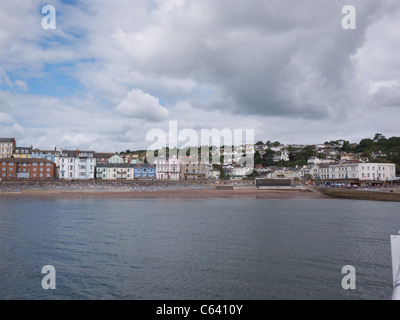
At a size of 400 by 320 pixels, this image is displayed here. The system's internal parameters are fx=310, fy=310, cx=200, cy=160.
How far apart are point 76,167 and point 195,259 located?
8665 cm

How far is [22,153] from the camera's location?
10356 cm

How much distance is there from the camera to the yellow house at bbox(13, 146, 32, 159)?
338ft

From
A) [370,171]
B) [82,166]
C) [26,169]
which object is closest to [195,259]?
[26,169]

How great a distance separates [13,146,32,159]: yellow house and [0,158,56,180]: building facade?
17.7 m

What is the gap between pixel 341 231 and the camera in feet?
79.4

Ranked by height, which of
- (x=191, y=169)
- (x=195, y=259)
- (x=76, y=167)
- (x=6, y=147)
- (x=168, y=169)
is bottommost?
(x=195, y=259)

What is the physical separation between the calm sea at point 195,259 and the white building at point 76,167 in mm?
68292

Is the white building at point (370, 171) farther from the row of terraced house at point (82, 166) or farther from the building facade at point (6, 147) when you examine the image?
the building facade at point (6, 147)

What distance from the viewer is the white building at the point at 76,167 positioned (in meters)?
93.9

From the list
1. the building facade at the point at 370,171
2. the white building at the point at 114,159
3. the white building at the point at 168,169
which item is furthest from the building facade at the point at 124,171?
the building facade at the point at 370,171

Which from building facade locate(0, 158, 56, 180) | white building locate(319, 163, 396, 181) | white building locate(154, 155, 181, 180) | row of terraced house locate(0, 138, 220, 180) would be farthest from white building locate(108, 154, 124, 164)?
white building locate(319, 163, 396, 181)

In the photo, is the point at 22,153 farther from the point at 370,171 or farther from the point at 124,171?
the point at 370,171
